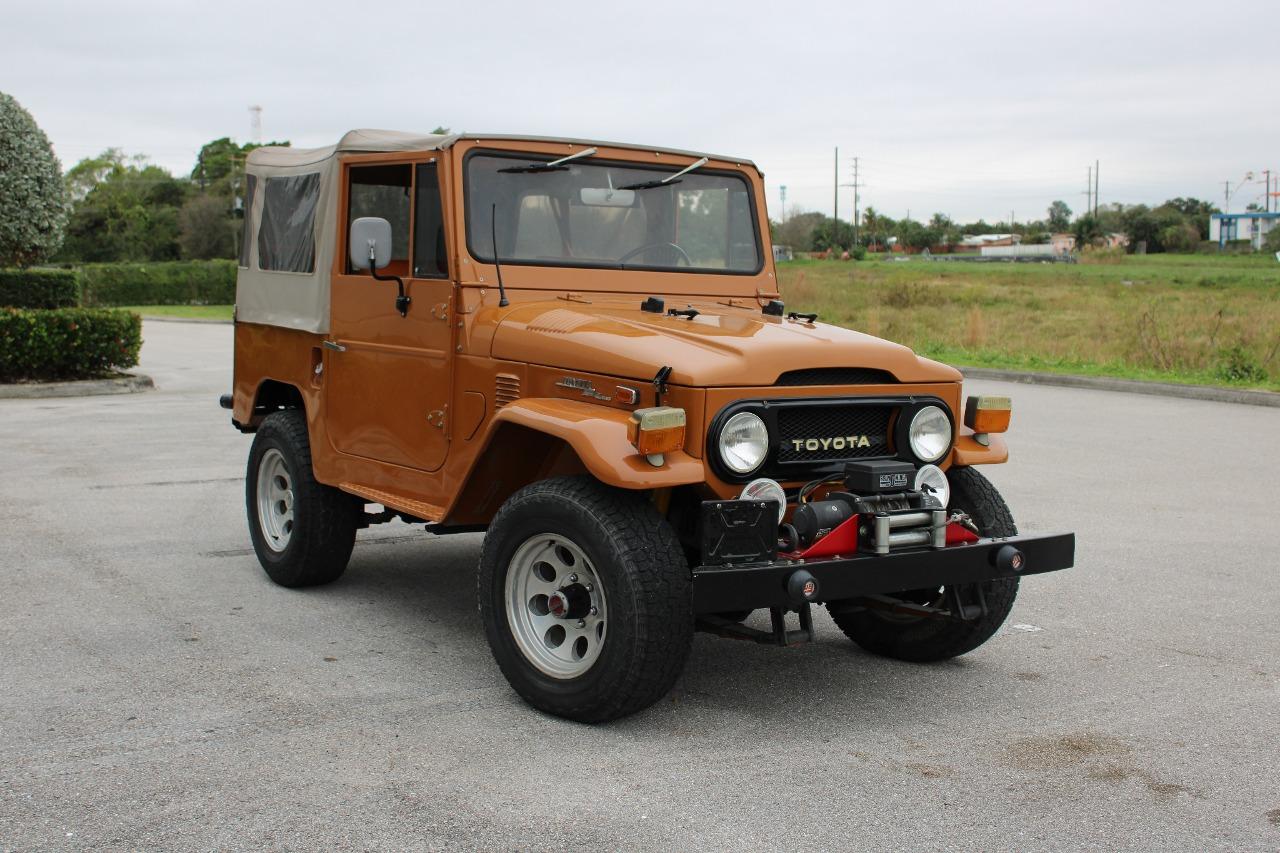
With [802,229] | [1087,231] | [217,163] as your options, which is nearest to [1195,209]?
[1087,231]

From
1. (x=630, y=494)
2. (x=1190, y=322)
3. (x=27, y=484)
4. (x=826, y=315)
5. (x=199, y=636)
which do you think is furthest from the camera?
(x=826, y=315)

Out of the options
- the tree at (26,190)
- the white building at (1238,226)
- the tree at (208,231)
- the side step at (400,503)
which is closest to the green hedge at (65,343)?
the tree at (26,190)

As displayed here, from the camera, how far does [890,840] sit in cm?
379

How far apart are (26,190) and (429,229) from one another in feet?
51.2

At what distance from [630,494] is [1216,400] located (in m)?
14.2

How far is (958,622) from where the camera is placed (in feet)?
17.4

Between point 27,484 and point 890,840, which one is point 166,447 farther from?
point 890,840

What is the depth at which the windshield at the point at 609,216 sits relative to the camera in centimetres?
579

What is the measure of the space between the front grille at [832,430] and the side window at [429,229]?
1.74 m

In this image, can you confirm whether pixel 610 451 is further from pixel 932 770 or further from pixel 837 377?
pixel 932 770

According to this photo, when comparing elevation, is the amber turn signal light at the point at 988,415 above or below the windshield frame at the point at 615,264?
below

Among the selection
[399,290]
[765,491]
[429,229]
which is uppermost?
[429,229]

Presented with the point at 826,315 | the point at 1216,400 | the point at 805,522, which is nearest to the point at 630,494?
the point at 805,522

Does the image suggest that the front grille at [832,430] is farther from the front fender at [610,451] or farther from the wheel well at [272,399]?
the wheel well at [272,399]
